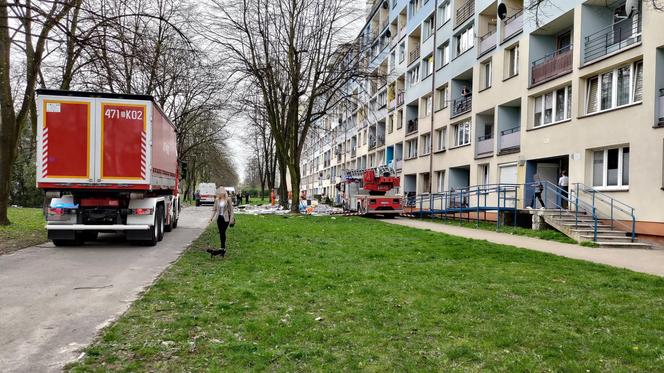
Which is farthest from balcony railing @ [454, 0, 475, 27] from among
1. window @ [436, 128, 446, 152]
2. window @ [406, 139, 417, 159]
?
window @ [406, 139, 417, 159]

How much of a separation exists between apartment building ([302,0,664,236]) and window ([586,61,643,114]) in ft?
0.12

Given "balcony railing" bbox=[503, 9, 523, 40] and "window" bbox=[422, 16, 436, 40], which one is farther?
"window" bbox=[422, 16, 436, 40]

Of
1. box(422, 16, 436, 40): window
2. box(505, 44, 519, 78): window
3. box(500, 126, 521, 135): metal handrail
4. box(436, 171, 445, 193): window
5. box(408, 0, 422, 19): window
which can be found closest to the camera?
box(500, 126, 521, 135): metal handrail

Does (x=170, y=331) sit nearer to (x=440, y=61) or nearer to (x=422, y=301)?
(x=422, y=301)

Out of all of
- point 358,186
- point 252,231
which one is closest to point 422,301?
point 252,231

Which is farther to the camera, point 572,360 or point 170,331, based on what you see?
point 170,331

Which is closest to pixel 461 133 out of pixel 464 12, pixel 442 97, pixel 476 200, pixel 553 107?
pixel 442 97

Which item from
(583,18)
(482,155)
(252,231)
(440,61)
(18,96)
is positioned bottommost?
(252,231)

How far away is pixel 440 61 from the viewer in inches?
1318

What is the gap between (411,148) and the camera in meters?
39.6

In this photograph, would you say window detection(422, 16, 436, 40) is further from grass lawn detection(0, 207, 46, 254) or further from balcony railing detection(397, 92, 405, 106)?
grass lawn detection(0, 207, 46, 254)

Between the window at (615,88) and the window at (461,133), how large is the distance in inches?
409

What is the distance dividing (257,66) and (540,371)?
83.5ft

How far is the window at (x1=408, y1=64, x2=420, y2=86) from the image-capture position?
38.3 metres
